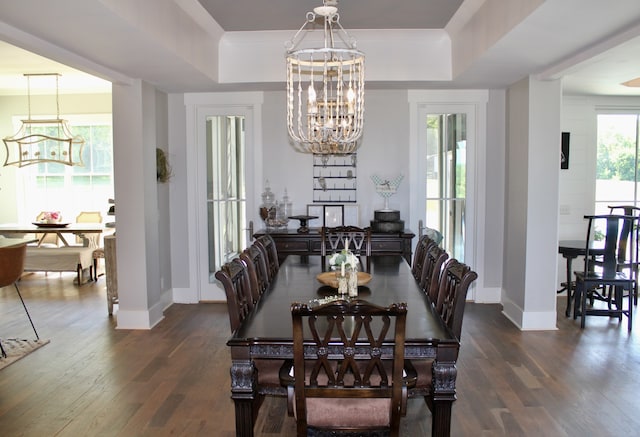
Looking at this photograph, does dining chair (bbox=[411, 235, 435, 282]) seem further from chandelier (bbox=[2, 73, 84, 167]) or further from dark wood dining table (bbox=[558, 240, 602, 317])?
chandelier (bbox=[2, 73, 84, 167])

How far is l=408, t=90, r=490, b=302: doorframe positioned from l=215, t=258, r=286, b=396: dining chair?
347 cm

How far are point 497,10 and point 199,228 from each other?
390 cm

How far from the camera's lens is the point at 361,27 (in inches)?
193

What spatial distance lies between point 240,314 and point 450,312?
110 cm

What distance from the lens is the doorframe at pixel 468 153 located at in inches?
232

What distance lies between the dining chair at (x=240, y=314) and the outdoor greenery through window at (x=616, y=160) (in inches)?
215

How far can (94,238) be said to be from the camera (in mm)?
7703

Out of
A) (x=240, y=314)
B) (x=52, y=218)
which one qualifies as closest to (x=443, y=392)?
(x=240, y=314)

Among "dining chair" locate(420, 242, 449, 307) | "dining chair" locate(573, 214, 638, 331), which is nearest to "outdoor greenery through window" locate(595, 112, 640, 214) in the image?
"dining chair" locate(573, 214, 638, 331)

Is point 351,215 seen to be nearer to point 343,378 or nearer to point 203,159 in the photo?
point 203,159

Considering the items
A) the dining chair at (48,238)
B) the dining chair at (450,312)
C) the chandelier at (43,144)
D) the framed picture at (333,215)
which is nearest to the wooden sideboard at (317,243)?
the framed picture at (333,215)

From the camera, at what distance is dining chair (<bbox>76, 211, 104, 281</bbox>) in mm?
7449

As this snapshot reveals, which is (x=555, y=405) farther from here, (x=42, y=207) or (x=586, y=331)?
(x=42, y=207)

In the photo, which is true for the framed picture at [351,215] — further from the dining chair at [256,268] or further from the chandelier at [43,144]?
the chandelier at [43,144]
